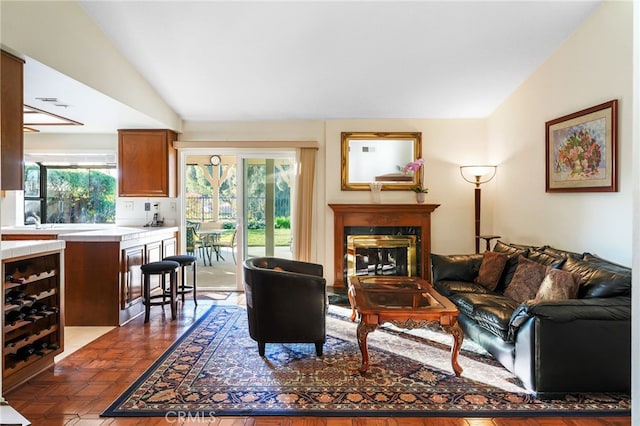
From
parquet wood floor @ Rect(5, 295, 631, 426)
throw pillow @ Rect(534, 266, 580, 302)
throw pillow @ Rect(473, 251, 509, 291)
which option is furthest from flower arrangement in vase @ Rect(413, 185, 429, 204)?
parquet wood floor @ Rect(5, 295, 631, 426)

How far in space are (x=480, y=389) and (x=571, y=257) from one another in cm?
146

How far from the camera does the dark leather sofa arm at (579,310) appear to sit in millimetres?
2293

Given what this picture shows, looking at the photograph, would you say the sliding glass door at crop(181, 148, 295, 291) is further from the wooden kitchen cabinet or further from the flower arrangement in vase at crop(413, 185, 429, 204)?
the flower arrangement in vase at crop(413, 185, 429, 204)

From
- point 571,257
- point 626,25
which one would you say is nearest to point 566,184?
point 571,257

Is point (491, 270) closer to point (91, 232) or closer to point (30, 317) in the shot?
point (30, 317)

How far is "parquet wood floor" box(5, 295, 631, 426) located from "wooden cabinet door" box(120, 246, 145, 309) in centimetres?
42

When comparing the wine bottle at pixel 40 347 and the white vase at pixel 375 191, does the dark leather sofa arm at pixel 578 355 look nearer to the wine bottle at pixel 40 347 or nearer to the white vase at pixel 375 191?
the white vase at pixel 375 191

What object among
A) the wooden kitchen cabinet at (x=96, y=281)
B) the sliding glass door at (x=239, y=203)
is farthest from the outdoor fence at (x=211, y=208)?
the wooden kitchen cabinet at (x=96, y=281)

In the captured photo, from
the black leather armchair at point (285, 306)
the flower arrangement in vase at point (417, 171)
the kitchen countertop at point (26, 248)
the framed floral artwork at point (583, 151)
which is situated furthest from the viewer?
the flower arrangement in vase at point (417, 171)

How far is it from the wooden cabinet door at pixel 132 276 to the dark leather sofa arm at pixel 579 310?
11.7ft

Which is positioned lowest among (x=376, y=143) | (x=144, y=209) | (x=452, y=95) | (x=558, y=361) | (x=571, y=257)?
(x=558, y=361)

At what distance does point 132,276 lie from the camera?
13.0 ft

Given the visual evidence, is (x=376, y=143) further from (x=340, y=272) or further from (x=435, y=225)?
(x=340, y=272)

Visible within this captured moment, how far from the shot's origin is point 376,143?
202 inches
